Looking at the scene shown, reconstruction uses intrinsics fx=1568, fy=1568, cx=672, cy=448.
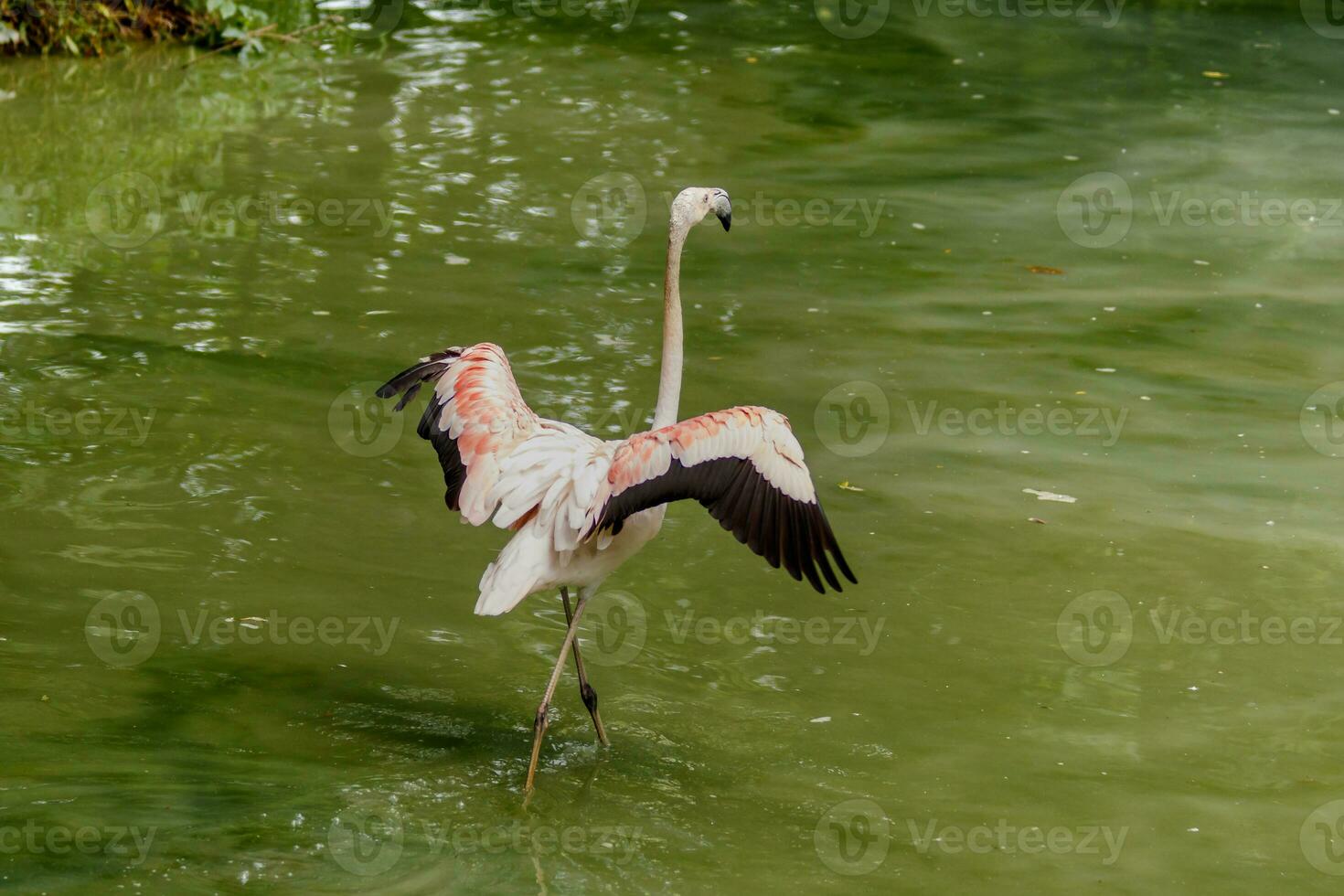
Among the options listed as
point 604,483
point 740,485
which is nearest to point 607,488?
point 604,483

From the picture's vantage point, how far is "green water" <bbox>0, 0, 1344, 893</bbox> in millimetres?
4445

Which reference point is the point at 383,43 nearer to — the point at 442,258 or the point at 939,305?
the point at 442,258

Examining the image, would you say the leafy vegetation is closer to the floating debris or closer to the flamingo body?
the floating debris

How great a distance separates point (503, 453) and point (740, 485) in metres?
0.75

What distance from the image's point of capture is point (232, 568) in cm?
576

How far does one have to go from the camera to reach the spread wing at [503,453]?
14.6 ft

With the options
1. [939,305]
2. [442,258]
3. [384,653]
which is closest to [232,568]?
[384,653]

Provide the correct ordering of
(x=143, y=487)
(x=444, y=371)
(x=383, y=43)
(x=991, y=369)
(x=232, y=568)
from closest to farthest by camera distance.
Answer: (x=444, y=371) → (x=232, y=568) → (x=143, y=487) → (x=991, y=369) → (x=383, y=43)

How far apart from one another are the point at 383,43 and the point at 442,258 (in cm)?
511

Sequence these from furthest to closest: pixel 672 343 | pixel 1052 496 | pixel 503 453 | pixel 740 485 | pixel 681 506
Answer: pixel 1052 496
pixel 681 506
pixel 672 343
pixel 503 453
pixel 740 485

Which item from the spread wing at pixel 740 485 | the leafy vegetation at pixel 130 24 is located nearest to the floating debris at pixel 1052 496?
the spread wing at pixel 740 485

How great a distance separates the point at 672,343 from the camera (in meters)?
4.87

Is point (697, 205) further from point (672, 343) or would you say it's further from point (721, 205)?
point (672, 343)

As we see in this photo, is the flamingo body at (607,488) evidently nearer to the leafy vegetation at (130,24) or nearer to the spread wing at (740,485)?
the spread wing at (740,485)
